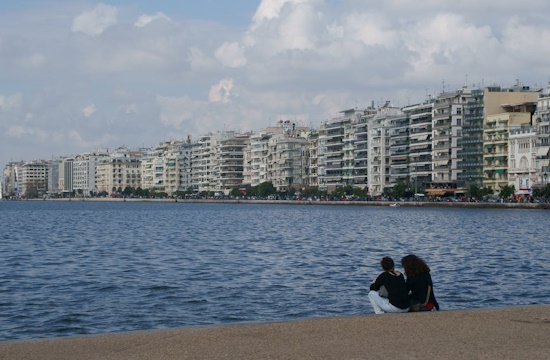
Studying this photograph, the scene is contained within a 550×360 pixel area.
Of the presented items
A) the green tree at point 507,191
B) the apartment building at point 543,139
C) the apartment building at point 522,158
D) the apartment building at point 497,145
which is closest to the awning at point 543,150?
the apartment building at point 543,139

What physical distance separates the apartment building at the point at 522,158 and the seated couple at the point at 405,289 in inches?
4313

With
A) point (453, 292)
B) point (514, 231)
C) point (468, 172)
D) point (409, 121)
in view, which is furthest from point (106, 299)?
point (409, 121)

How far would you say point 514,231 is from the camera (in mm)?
63969

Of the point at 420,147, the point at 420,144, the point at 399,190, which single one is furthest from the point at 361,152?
the point at 399,190

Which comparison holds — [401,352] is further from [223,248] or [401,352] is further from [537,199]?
[537,199]

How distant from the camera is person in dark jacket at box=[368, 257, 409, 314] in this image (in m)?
15.9

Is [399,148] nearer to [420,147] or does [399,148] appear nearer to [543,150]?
[420,147]

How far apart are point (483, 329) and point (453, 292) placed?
41.5 ft

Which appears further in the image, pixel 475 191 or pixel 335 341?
pixel 475 191

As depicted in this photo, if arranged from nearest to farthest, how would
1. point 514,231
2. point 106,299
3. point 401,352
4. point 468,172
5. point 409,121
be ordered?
1. point 401,352
2. point 106,299
3. point 514,231
4. point 468,172
5. point 409,121

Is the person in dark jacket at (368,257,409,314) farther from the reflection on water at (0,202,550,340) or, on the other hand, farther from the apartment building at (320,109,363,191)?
the apartment building at (320,109,363,191)

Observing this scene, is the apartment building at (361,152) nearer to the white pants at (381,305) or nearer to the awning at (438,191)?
the awning at (438,191)

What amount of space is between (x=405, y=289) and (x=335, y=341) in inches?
144

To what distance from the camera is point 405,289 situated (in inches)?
629
